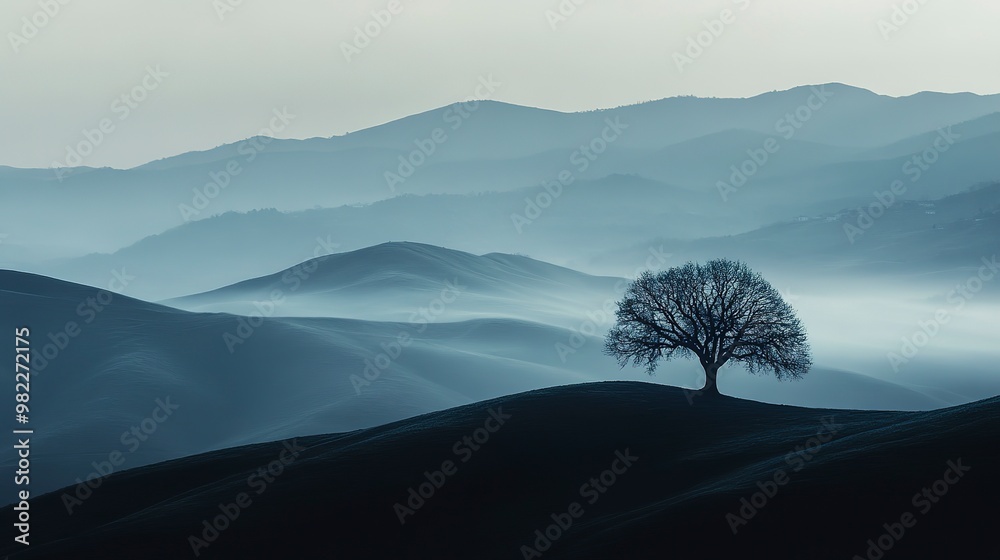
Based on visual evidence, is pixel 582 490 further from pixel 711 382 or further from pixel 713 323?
pixel 713 323

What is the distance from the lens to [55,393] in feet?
604

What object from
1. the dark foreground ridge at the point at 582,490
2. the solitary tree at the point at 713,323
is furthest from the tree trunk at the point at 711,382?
the dark foreground ridge at the point at 582,490

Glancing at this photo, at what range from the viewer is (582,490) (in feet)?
160

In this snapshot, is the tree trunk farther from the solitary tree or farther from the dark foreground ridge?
the dark foreground ridge

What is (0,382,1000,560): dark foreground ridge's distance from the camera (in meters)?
37.1

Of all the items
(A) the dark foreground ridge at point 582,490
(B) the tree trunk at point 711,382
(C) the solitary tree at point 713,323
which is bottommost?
(A) the dark foreground ridge at point 582,490

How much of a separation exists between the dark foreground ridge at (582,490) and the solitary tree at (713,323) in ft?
11.7

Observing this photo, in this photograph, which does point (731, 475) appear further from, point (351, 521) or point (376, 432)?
point (376, 432)

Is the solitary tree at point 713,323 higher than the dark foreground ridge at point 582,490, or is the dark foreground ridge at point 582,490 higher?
the solitary tree at point 713,323

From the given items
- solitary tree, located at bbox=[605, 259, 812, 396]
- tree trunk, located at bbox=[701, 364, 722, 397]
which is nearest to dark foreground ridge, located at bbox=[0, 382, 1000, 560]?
tree trunk, located at bbox=[701, 364, 722, 397]

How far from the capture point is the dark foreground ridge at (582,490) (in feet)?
122

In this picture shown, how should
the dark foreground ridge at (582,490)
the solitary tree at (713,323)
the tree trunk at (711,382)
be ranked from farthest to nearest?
1. the tree trunk at (711,382)
2. the solitary tree at (713,323)
3. the dark foreground ridge at (582,490)

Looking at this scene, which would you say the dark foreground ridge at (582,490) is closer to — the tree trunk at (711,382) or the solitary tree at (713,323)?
the tree trunk at (711,382)

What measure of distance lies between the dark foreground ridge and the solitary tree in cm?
356
